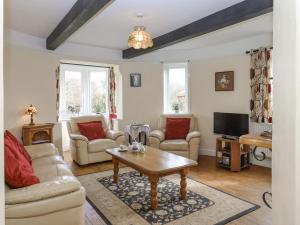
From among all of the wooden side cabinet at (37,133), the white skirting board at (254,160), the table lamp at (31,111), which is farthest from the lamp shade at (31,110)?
the white skirting board at (254,160)

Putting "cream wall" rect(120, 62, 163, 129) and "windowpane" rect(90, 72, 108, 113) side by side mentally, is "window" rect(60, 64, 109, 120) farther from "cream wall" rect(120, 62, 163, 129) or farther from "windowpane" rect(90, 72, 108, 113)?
"cream wall" rect(120, 62, 163, 129)

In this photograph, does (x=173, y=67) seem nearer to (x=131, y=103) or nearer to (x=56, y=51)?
(x=131, y=103)

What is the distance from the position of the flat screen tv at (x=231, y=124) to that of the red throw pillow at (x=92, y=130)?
93.4 inches

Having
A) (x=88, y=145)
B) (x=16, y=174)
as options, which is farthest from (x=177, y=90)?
(x=16, y=174)

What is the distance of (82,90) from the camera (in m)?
5.99

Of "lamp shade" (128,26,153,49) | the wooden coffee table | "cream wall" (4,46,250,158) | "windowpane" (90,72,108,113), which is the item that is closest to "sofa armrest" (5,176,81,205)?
the wooden coffee table

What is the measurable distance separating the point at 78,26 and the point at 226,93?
3191 mm

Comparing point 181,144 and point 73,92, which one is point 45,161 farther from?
point 73,92

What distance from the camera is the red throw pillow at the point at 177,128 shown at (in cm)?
488

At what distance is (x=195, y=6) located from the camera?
2.89m

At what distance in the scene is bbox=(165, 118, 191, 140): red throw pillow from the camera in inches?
192

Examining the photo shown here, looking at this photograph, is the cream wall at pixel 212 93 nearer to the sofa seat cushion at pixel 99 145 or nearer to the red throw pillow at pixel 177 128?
the red throw pillow at pixel 177 128

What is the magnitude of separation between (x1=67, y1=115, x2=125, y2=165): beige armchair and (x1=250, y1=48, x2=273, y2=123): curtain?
2649 mm

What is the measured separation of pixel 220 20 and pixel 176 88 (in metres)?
2.78
